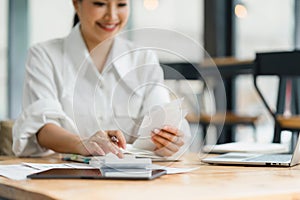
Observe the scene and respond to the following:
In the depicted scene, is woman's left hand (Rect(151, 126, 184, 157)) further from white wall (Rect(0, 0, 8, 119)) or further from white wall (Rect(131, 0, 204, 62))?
white wall (Rect(131, 0, 204, 62))

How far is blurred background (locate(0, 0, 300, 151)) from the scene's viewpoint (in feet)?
15.5

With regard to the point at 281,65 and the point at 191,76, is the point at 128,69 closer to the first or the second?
the point at 191,76

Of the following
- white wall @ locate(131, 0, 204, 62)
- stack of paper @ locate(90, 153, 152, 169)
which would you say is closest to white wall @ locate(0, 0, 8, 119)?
white wall @ locate(131, 0, 204, 62)

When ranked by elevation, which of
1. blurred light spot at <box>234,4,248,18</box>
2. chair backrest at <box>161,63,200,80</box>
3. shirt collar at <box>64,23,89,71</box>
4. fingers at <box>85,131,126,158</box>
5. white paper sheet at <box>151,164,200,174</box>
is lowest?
white paper sheet at <box>151,164,200,174</box>

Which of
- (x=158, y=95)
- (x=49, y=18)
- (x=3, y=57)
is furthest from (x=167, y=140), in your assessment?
(x=49, y=18)

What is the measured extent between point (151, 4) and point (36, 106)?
3.82 metres

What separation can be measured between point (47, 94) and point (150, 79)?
0.50 meters

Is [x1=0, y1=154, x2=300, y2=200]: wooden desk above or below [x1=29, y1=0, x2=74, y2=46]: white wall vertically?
below

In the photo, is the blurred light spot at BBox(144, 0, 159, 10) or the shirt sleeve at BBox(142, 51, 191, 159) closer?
the shirt sleeve at BBox(142, 51, 191, 159)

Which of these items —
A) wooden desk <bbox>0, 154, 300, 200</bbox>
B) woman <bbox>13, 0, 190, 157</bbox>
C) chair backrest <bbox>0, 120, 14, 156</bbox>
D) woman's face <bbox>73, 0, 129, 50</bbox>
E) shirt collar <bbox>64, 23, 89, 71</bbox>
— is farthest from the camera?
chair backrest <bbox>0, 120, 14, 156</bbox>

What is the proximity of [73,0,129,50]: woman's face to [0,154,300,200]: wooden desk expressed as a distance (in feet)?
2.17

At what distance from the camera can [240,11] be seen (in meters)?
5.34

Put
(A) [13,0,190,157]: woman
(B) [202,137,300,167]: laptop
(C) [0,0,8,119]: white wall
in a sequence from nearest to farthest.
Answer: (A) [13,0,190,157]: woman
(B) [202,137,300,167]: laptop
(C) [0,0,8,119]: white wall

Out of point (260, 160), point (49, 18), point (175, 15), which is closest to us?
point (260, 160)
